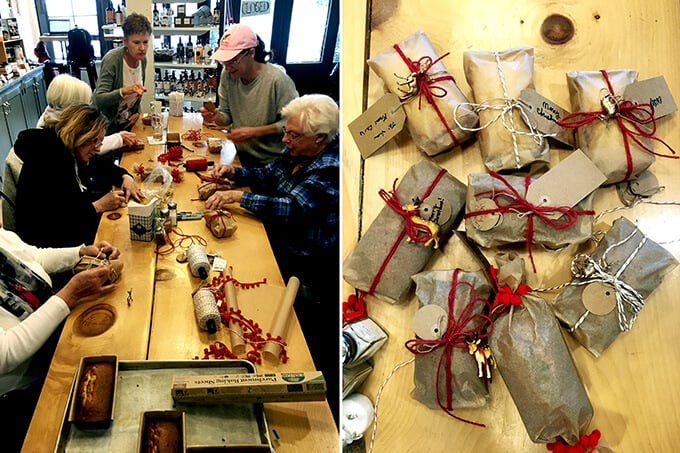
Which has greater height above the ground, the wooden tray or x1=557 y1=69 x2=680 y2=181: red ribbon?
x1=557 y1=69 x2=680 y2=181: red ribbon

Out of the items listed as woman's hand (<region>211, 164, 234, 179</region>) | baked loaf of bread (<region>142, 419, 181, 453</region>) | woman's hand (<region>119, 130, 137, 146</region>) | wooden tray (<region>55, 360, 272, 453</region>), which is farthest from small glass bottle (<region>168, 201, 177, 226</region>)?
baked loaf of bread (<region>142, 419, 181, 453</region>)

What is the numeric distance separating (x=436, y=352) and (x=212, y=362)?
0.99 feet

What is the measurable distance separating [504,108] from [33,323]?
0.76 metres

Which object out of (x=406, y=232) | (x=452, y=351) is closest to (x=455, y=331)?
(x=452, y=351)

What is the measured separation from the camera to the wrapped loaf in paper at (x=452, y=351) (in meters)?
0.61

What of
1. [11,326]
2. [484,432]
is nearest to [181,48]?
[11,326]

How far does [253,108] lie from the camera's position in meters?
1.78

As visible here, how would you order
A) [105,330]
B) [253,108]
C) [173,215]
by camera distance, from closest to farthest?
[105,330] → [173,215] → [253,108]

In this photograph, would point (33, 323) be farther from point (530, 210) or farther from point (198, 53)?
point (530, 210)

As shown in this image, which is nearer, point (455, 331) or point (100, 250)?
point (455, 331)

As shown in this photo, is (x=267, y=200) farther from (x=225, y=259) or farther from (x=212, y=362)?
(x=212, y=362)

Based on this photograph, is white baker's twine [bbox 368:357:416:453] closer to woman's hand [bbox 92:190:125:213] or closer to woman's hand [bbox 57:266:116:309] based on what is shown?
woman's hand [bbox 57:266:116:309]

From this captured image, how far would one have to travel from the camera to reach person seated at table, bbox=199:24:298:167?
1.66m

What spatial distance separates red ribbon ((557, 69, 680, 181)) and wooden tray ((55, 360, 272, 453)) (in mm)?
571
